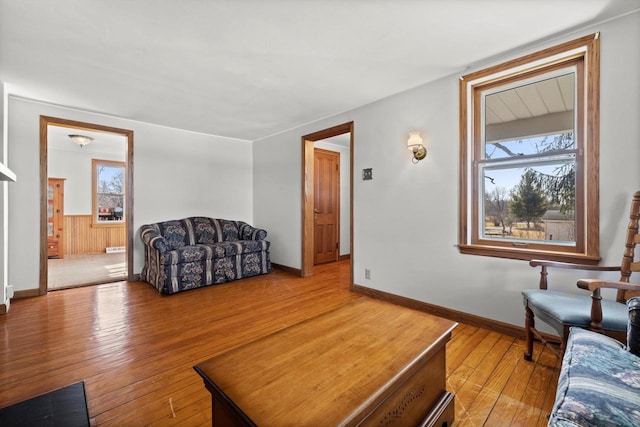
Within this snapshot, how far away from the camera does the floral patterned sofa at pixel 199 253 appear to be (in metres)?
3.62

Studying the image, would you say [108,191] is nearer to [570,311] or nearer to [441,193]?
[441,193]

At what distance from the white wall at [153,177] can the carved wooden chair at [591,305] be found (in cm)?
464

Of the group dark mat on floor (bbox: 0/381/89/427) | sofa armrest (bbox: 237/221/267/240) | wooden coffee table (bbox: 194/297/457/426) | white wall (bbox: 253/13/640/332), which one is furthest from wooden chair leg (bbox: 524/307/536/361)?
sofa armrest (bbox: 237/221/267/240)

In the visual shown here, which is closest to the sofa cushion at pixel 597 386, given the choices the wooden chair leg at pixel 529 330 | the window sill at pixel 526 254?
the wooden chair leg at pixel 529 330

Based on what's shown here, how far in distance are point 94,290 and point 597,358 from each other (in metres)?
4.88

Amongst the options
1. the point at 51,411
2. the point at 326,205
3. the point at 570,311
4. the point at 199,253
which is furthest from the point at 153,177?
the point at 570,311

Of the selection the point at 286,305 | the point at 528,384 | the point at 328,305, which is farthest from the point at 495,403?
the point at 286,305

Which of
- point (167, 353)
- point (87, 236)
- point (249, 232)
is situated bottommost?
point (167, 353)

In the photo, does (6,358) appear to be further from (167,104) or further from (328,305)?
(167,104)

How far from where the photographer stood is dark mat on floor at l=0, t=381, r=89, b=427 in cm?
142

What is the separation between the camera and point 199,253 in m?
3.87

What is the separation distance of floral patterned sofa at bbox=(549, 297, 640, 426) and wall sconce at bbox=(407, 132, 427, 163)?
1996mm

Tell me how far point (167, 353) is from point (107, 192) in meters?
6.70

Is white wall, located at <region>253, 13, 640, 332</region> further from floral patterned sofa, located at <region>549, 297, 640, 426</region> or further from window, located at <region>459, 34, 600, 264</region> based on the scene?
floral patterned sofa, located at <region>549, 297, 640, 426</region>
